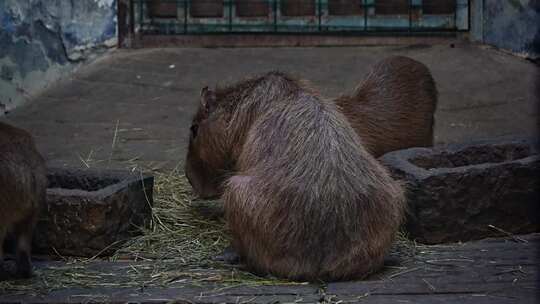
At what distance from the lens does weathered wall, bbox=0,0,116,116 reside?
7629mm

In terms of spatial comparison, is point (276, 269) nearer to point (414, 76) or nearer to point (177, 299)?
point (177, 299)

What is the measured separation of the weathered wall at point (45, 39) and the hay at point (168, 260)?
2448 mm

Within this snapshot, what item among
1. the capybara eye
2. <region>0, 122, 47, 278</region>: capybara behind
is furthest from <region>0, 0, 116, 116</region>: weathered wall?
<region>0, 122, 47, 278</region>: capybara behind

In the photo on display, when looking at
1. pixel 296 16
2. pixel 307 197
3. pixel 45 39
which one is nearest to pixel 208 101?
pixel 307 197

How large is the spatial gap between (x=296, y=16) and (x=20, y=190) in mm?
5223

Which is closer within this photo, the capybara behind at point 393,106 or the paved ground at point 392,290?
the paved ground at point 392,290

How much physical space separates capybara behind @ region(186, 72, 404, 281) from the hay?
0.16 m

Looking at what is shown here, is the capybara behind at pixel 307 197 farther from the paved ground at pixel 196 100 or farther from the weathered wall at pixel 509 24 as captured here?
the weathered wall at pixel 509 24

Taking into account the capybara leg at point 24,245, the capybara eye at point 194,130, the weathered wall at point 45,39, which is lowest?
the capybara leg at point 24,245

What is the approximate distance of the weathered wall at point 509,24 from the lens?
8.33 metres

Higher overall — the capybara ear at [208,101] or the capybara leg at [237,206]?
the capybara ear at [208,101]

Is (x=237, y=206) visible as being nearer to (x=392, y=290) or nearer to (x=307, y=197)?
(x=307, y=197)

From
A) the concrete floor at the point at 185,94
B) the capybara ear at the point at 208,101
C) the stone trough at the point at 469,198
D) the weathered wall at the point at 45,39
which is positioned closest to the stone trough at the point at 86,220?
the capybara ear at the point at 208,101

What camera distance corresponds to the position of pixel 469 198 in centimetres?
493
